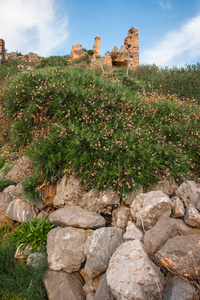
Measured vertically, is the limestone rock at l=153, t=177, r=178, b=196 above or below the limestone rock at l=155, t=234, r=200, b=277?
above

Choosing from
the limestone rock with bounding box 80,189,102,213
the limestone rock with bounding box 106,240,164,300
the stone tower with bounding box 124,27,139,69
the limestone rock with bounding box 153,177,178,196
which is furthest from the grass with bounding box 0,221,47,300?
the stone tower with bounding box 124,27,139,69

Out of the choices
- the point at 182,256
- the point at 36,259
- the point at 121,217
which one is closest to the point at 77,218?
the point at 121,217

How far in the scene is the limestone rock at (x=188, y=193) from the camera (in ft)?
10.7

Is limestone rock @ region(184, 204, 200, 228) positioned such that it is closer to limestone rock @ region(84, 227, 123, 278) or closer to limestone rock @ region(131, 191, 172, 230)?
limestone rock @ region(131, 191, 172, 230)

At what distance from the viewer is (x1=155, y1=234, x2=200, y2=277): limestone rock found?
7.40 feet

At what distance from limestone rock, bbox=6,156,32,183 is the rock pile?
0.44 metres

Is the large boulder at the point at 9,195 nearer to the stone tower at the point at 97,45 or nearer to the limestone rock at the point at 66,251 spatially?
the limestone rock at the point at 66,251

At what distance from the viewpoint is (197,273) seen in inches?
87.9

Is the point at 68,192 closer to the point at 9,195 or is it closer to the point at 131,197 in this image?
the point at 131,197

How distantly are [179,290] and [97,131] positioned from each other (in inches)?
122

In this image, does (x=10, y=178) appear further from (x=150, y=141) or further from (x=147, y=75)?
(x=147, y=75)

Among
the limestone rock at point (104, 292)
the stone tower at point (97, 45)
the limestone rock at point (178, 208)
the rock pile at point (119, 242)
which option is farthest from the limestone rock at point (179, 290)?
the stone tower at point (97, 45)

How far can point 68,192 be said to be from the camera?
4000mm

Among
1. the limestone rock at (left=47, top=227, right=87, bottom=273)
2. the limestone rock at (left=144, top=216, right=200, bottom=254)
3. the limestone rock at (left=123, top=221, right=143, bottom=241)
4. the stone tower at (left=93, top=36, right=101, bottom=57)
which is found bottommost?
the limestone rock at (left=47, top=227, right=87, bottom=273)
